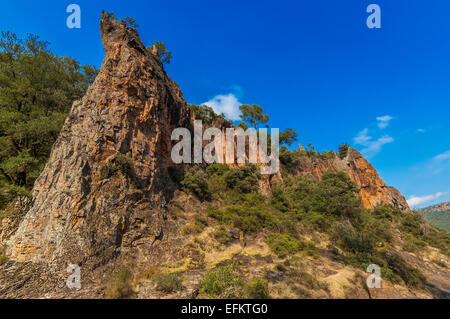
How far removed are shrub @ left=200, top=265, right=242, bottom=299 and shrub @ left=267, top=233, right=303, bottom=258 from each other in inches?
194

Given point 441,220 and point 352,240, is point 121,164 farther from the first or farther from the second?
point 441,220

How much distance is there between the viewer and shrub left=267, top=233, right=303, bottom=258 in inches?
457

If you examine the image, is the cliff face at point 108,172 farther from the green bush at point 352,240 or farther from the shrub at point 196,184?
the green bush at point 352,240

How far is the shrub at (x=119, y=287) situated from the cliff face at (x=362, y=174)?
3168cm

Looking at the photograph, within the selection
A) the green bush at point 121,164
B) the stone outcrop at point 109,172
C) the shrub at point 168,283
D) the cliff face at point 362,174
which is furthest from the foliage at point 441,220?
the green bush at point 121,164

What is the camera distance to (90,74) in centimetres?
2298

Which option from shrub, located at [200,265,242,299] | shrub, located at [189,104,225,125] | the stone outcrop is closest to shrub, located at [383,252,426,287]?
shrub, located at [200,265,242,299]

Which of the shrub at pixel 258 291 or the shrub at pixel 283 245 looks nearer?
Result: the shrub at pixel 258 291

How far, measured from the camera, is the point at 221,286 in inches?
291

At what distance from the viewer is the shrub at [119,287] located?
6.32m

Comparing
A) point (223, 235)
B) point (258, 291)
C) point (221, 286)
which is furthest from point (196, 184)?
point (258, 291)

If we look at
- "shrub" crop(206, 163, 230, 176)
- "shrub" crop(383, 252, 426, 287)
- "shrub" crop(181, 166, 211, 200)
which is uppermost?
"shrub" crop(206, 163, 230, 176)

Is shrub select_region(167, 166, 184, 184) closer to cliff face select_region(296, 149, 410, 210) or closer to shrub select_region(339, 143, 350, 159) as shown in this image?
cliff face select_region(296, 149, 410, 210)

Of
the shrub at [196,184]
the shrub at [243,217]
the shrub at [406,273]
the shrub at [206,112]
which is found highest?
the shrub at [206,112]
